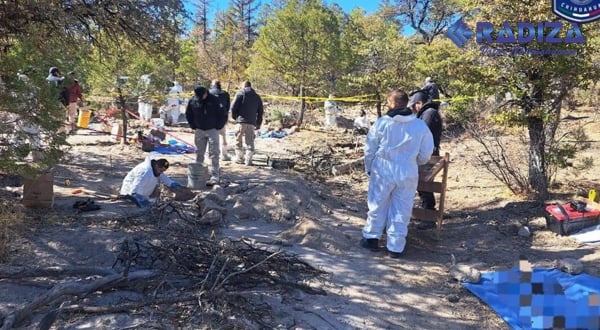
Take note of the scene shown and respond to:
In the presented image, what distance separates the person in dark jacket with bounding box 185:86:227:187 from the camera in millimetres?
8266

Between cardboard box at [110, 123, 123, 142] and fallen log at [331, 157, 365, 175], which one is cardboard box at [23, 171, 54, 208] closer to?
fallen log at [331, 157, 365, 175]

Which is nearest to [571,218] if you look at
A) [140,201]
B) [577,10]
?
[577,10]

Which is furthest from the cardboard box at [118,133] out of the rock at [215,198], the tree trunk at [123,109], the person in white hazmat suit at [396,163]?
the person in white hazmat suit at [396,163]

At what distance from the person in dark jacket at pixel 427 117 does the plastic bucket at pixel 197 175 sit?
11.0ft

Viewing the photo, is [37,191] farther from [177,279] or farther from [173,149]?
[173,149]

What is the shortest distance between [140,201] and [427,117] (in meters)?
3.94

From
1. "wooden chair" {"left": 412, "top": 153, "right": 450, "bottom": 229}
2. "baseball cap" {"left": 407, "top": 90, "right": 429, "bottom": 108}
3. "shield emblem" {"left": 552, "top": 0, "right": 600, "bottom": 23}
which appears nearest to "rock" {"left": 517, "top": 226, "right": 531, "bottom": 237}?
"wooden chair" {"left": 412, "top": 153, "right": 450, "bottom": 229}

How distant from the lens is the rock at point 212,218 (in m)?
6.21

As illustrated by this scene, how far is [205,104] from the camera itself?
828 cm

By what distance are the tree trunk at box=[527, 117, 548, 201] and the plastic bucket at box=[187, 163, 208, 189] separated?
482 centimetres

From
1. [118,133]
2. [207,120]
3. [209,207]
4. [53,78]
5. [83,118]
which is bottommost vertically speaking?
[209,207]

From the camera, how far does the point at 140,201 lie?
22.2ft

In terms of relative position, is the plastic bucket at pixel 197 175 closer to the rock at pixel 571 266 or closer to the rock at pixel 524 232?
the rock at pixel 524 232

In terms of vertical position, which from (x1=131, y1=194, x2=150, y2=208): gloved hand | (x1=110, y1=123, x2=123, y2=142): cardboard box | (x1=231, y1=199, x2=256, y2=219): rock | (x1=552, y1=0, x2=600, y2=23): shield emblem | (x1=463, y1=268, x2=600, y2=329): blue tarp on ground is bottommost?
(x1=463, y1=268, x2=600, y2=329): blue tarp on ground
